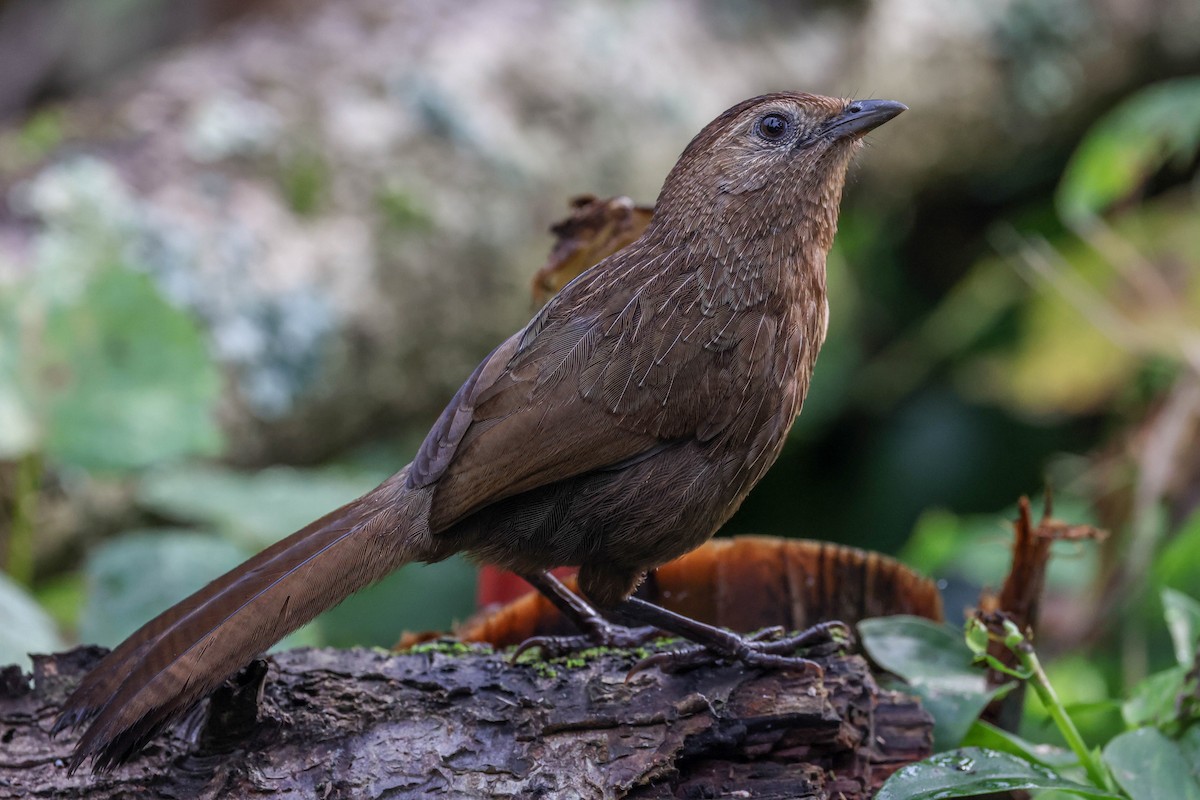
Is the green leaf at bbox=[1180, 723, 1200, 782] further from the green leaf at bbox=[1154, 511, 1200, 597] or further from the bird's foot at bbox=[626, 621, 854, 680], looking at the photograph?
the green leaf at bbox=[1154, 511, 1200, 597]

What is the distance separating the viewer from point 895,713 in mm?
2594

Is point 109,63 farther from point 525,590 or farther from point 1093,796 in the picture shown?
point 1093,796

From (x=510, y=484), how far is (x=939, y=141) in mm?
4514

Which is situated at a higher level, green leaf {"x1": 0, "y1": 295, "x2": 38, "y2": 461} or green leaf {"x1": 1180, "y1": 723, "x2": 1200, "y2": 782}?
green leaf {"x1": 0, "y1": 295, "x2": 38, "y2": 461}

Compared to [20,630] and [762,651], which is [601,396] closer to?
[762,651]

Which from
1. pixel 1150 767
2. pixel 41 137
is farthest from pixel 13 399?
pixel 1150 767

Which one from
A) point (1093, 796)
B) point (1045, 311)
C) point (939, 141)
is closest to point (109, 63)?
point (939, 141)

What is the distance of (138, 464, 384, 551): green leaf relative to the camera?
371 centimetres

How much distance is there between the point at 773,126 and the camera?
279 centimetres

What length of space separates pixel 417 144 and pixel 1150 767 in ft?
12.3

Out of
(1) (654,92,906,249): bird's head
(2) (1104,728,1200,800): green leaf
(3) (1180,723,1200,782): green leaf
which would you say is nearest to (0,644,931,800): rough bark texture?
(2) (1104,728,1200,800): green leaf

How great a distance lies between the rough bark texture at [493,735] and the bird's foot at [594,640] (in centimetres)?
18

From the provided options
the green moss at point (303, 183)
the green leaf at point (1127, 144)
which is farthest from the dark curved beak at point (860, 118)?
the green moss at point (303, 183)

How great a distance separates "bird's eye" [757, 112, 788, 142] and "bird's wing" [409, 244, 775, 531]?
39cm
